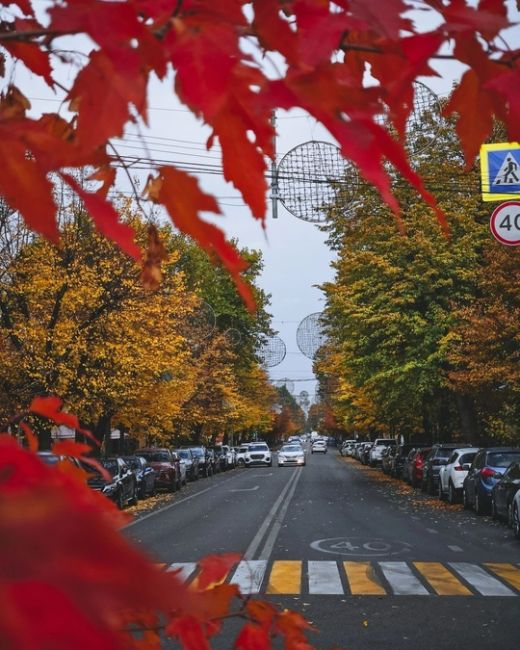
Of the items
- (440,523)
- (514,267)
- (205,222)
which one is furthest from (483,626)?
(514,267)

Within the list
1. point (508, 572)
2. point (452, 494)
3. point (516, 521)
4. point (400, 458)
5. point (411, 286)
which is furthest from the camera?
point (400, 458)

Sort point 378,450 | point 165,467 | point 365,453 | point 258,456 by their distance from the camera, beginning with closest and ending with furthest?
point 165,467 → point 378,450 → point 365,453 → point 258,456

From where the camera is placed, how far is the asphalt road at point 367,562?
7.69 metres

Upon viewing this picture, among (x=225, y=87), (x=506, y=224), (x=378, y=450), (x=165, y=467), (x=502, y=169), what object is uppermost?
(x=502, y=169)

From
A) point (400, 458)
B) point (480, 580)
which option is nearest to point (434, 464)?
point (400, 458)

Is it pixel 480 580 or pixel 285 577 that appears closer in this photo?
pixel 480 580

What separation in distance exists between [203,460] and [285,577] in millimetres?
33915

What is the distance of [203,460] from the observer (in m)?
44.0

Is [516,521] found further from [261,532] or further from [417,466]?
[417,466]

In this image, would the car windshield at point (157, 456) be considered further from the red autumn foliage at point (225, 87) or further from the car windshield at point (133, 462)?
the red autumn foliage at point (225, 87)

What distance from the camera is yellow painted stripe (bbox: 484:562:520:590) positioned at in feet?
33.1

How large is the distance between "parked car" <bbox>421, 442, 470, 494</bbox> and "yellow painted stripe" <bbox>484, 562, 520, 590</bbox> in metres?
14.6

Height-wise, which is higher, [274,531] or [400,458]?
[274,531]

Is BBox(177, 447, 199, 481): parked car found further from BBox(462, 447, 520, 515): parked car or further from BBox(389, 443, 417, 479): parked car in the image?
BBox(462, 447, 520, 515): parked car
